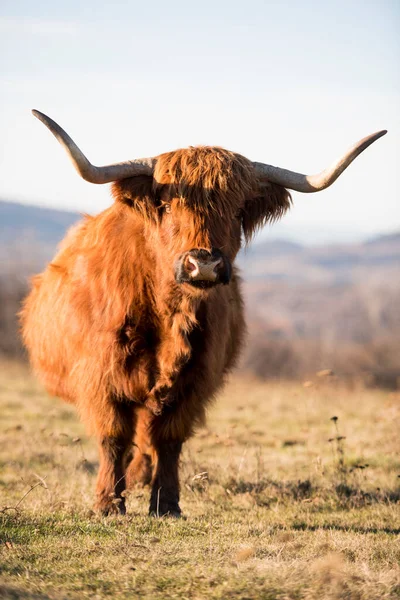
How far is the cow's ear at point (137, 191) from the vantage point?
20.4 ft

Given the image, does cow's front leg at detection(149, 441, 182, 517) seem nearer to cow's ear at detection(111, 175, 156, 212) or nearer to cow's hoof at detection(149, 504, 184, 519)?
cow's hoof at detection(149, 504, 184, 519)

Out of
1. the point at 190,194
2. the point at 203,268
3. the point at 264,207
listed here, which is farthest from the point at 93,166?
the point at 264,207

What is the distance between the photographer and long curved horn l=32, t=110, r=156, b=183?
5715 millimetres

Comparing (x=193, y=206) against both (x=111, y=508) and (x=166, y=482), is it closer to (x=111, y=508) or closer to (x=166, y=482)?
(x=166, y=482)

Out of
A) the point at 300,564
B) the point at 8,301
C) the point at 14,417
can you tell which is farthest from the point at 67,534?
the point at 8,301

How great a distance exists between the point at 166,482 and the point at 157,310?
4.06ft

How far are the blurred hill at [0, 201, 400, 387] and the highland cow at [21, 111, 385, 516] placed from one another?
0.68m

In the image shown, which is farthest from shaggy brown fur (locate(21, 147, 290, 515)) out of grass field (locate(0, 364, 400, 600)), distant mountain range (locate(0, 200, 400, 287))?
distant mountain range (locate(0, 200, 400, 287))

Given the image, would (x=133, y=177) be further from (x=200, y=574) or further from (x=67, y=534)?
(x=200, y=574)

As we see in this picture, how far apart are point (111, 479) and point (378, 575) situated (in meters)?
2.45

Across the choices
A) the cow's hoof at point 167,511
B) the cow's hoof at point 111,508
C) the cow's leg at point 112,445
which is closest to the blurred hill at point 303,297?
the cow's leg at point 112,445

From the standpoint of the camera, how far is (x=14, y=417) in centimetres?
1237

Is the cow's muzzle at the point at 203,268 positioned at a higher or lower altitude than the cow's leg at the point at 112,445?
higher

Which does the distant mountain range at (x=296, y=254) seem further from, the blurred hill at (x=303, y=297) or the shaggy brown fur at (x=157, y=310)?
the shaggy brown fur at (x=157, y=310)
